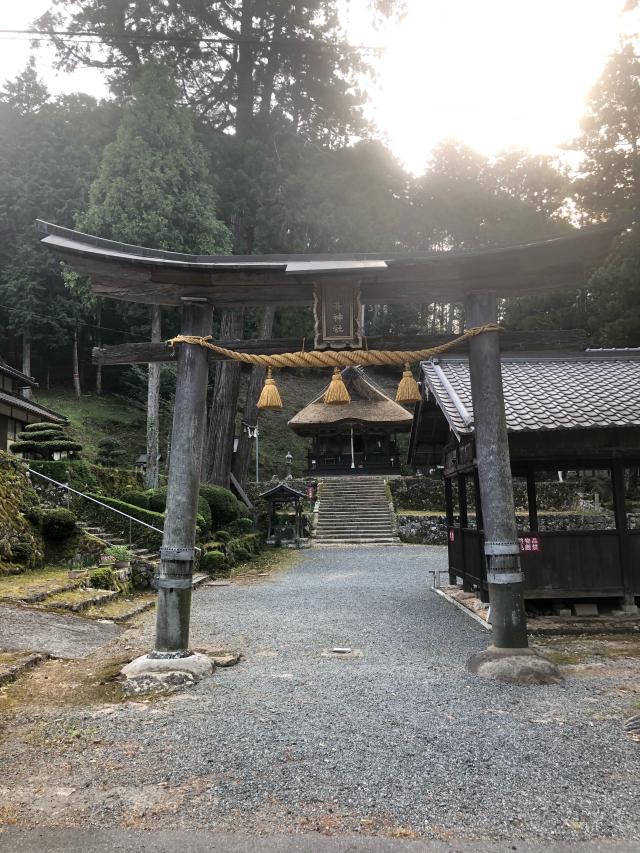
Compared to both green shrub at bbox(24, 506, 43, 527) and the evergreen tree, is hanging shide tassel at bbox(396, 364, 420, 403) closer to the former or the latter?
green shrub at bbox(24, 506, 43, 527)

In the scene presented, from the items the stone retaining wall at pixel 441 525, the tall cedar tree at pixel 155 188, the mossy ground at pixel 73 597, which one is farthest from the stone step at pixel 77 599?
the stone retaining wall at pixel 441 525

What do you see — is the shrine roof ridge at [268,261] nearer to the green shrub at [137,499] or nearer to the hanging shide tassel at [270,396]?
the hanging shide tassel at [270,396]

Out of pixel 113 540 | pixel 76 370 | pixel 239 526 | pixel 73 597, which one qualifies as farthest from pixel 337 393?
pixel 76 370

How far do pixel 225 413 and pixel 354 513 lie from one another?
20.4ft

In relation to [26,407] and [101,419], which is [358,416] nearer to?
[101,419]

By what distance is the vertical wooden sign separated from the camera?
19.6ft

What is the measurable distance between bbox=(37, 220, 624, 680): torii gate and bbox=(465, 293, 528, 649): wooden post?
0.4 inches

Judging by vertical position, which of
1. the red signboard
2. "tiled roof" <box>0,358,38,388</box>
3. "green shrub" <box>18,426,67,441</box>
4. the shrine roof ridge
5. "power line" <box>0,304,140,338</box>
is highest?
"power line" <box>0,304,140,338</box>

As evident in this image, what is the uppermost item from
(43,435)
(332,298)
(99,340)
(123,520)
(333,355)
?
(99,340)

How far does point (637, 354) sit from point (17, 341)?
104 ft

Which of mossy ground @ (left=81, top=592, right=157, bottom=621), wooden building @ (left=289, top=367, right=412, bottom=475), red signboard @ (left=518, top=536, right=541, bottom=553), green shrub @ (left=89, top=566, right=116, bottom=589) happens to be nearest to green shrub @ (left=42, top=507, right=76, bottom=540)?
green shrub @ (left=89, top=566, right=116, bottom=589)

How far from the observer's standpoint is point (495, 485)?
5652mm

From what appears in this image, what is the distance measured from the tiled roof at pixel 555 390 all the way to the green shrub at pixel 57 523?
7125 mm

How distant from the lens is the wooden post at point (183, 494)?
5254mm
